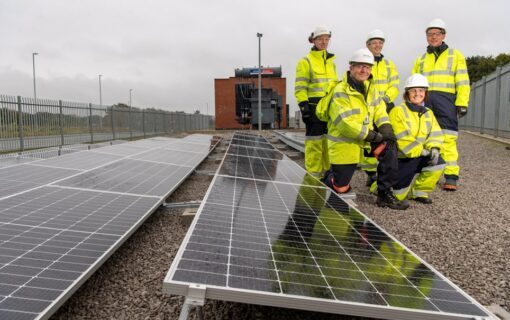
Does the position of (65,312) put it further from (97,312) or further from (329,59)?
(329,59)

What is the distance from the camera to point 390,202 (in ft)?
17.0

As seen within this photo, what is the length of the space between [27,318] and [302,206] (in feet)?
7.42

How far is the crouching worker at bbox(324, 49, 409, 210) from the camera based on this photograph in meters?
4.94

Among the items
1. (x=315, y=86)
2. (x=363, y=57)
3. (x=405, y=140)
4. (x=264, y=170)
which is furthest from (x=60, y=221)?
(x=315, y=86)

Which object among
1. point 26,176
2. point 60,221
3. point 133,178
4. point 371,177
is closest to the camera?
point 60,221

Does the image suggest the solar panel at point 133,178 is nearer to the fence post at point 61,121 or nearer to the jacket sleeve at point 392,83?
the jacket sleeve at point 392,83

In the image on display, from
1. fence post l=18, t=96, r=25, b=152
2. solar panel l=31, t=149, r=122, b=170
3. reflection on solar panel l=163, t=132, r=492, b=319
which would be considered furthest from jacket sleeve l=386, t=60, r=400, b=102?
fence post l=18, t=96, r=25, b=152

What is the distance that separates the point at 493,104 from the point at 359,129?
51.2 feet

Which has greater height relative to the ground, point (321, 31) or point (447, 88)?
point (321, 31)

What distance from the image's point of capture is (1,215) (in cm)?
285

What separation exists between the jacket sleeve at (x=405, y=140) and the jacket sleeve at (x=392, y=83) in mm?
1434

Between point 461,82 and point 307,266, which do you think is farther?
point 461,82

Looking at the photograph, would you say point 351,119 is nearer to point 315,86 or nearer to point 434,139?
point 434,139

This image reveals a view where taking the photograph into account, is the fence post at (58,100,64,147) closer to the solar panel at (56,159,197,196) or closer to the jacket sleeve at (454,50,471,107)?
the solar panel at (56,159,197,196)
